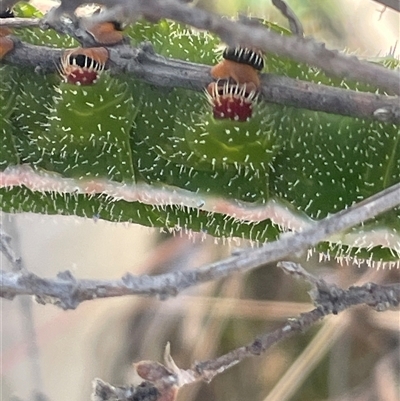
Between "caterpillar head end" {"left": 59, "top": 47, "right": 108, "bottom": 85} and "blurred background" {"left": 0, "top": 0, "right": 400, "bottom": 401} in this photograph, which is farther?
"blurred background" {"left": 0, "top": 0, "right": 400, "bottom": 401}

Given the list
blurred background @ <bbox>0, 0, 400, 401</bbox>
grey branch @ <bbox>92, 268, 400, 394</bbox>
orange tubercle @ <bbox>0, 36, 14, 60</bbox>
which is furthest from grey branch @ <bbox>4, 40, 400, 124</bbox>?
blurred background @ <bbox>0, 0, 400, 401</bbox>

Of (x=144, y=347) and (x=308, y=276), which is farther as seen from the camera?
(x=144, y=347)

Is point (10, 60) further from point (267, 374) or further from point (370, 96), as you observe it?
point (267, 374)

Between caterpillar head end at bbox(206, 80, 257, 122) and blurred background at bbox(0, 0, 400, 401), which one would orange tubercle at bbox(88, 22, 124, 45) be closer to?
caterpillar head end at bbox(206, 80, 257, 122)

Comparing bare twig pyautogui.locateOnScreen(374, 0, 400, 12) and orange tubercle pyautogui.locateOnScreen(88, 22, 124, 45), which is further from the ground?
bare twig pyautogui.locateOnScreen(374, 0, 400, 12)

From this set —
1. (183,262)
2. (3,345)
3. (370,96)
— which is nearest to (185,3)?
(370,96)

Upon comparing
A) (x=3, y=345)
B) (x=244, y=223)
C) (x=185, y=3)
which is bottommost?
(x=3, y=345)

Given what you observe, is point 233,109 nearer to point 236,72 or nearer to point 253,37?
point 236,72
